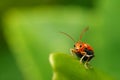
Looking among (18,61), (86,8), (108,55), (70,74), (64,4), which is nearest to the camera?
(70,74)

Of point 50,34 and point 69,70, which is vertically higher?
point 69,70

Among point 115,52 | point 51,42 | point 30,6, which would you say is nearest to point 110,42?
point 115,52

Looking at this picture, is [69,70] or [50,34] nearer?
[69,70]

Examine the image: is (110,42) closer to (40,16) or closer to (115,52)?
(115,52)

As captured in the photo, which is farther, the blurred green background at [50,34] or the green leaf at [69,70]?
the blurred green background at [50,34]

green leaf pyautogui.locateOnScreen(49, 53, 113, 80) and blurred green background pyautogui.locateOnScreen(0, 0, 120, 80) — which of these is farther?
blurred green background pyautogui.locateOnScreen(0, 0, 120, 80)
